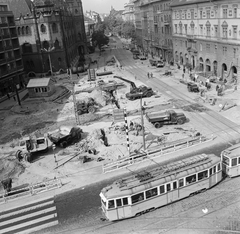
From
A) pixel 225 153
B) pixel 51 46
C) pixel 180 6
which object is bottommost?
pixel 225 153

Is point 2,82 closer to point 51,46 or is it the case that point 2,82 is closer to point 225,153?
point 51,46

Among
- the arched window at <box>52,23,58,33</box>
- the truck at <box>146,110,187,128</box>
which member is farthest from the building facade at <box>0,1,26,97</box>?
the truck at <box>146,110,187,128</box>

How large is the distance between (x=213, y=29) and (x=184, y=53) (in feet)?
51.9

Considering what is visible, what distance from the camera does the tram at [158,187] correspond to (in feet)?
65.8

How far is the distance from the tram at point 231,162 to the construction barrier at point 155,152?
21.8 feet

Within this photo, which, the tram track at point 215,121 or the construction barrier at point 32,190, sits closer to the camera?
the construction barrier at point 32,190

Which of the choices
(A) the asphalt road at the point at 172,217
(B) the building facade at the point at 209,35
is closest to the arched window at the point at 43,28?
(B) the building facade at the point at 209,35

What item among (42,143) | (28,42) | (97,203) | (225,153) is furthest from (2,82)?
(225,153)

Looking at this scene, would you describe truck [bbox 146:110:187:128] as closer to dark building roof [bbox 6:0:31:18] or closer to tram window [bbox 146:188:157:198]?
tram window [bbox 146:188:157:198]

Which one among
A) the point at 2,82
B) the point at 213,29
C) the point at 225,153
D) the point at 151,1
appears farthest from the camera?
the point at 151,1

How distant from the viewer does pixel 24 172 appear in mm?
29312

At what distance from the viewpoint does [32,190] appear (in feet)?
82.8

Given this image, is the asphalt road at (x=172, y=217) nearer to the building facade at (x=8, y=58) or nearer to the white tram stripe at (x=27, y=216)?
the white tram stripe at (x=27, y=216)

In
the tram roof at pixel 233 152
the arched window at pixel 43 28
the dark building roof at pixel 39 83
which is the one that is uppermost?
the arched window at pixel 43 28
